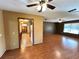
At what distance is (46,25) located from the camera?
41.7ft

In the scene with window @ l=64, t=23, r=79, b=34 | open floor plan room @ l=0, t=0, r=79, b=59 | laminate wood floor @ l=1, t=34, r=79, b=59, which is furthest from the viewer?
window @ l=64, t=23, r=79, b=34

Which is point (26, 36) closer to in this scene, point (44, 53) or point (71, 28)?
point (44, 53)

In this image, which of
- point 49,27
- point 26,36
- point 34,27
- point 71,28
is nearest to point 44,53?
point 34,27

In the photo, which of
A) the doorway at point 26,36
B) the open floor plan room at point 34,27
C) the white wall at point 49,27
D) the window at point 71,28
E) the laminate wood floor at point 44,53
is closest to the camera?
the open floor plan room at point 34,27

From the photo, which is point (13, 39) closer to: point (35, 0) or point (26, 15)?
point (26, 15)

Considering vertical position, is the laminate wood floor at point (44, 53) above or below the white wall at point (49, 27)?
below

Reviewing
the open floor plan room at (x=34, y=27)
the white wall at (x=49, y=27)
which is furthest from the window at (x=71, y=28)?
the open floor plan room at (x=34, y=27)

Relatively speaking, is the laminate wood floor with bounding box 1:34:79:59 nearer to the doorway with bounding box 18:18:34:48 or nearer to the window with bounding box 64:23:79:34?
the doorway with bounding box 18:18:34:48

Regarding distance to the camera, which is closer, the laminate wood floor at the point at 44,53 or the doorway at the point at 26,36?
the laminate wood floor at the point at 44,53

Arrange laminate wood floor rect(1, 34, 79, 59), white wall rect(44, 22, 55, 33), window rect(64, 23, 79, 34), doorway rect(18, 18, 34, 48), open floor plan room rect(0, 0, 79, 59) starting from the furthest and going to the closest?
white wall rect(44, 22, 55, 33), window rect(64, 23, 79, 34), doorway rect(18, 18, 34, 48), laminate wood floor rect(1, 34, 79, 59), open floor plan room rect(0, 0, 79, 59)

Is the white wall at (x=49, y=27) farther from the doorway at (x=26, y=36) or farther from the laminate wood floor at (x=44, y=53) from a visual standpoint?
the laminate wood floor at (x=44, y=53)

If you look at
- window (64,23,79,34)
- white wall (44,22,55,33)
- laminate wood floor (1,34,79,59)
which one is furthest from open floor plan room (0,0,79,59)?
white wall (44,22,55,33)

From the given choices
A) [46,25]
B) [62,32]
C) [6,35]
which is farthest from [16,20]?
[62,32]

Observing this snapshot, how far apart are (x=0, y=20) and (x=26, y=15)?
73.8 inches
